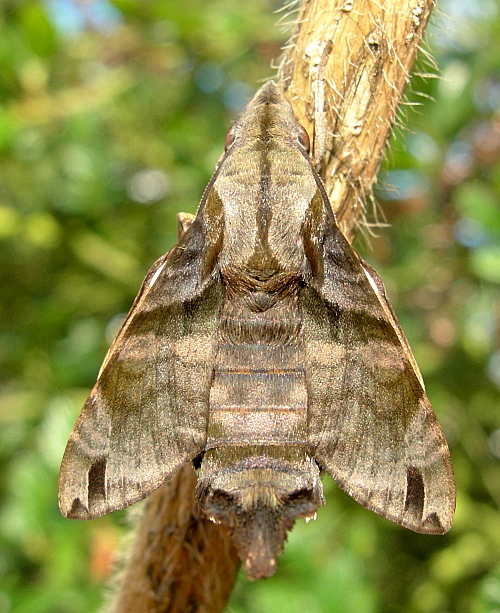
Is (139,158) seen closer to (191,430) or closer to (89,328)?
(89,328)

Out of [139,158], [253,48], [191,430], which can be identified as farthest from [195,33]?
[191,430]

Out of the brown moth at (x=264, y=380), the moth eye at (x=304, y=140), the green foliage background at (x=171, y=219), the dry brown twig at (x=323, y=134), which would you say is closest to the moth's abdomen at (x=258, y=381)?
the brown moth at (x=264, y=380)

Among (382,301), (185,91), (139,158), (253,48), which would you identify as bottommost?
(382,301)

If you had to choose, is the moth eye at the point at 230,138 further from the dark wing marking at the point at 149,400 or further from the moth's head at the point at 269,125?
the dark wing marking at the point at 149,400

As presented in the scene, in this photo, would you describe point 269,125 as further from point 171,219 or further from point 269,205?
point 171,219

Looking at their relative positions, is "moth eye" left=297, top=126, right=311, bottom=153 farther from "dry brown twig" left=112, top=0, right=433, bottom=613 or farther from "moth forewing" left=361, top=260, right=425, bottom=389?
"moth forewing" left=361, top=260, right=425, bottom=389

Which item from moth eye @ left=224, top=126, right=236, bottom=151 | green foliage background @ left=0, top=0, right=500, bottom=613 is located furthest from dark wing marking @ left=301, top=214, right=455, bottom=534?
green foliage background @ left=0, top=0, right=500, bottom=613
